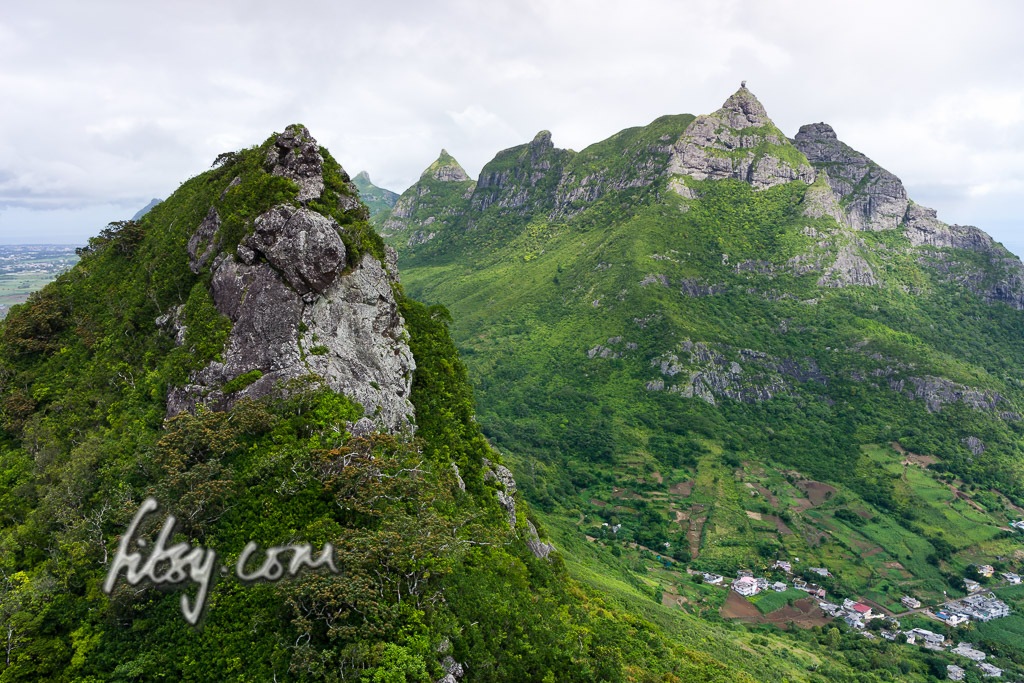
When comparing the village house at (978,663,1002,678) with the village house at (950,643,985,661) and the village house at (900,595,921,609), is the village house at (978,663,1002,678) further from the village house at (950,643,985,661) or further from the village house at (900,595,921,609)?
the village house at (900,595,921,609)

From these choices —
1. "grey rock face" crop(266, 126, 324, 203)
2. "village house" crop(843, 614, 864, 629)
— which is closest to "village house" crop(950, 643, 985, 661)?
"village house" crop(843, 614, 864, 629)

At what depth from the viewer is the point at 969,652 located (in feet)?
297

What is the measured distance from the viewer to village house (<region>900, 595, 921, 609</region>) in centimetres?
10411

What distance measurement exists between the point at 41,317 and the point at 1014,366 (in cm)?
29441

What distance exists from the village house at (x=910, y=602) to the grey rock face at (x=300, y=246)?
13864 centimetres

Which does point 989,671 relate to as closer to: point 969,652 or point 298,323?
point 969,652

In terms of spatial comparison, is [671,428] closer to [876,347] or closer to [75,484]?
[876,347]

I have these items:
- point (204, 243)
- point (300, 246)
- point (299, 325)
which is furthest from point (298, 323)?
point (204, 243)

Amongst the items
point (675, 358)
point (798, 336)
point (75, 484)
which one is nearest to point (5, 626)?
point (75, 484)

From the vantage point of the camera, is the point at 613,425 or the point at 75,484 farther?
the point at 613,425

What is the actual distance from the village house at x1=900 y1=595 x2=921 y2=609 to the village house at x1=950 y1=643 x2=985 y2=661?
11.2 m

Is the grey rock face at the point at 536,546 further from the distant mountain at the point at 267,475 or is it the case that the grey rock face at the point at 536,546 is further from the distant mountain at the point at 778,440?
the distant mountain at the point at 778,440

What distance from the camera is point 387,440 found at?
3269 centimetres

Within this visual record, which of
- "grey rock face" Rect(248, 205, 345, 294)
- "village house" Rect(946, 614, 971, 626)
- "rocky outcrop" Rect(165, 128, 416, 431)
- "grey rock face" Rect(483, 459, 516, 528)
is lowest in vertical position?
"village house" Rect(946, 614, 971, 626)
